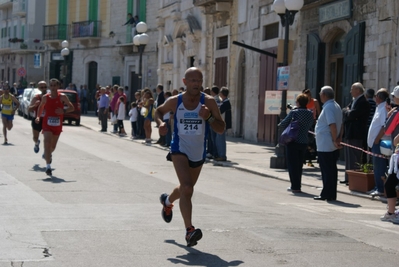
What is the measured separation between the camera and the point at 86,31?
53.5 meters

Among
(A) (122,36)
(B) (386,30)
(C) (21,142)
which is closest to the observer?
(B) (386,30)

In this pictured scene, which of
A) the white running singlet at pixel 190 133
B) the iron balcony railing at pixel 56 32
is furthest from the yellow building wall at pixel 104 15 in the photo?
the white running singlet at pixel 190 133

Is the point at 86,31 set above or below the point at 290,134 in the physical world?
above

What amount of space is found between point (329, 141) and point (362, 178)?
1298mm

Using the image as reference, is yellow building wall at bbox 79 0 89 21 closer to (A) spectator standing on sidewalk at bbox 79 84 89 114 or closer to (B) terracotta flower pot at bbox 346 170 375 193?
(A) spectator standing on sidewalk at bbox 79 84 89 114

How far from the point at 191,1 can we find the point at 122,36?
1556 centimetres

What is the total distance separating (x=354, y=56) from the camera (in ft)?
67.6

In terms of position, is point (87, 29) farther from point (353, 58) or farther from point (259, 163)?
point (259, 163)

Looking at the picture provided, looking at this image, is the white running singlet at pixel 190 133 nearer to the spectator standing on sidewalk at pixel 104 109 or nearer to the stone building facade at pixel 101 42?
the spectator standing on sidewalk at pixel 104 109

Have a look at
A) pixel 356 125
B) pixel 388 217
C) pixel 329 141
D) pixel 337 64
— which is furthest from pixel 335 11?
pixel 388 217

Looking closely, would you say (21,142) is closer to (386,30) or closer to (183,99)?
(386,30)

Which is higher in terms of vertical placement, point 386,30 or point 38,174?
point 386,30

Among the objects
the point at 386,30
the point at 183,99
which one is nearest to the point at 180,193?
the point at 183,99

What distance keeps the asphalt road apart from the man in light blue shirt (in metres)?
0.36
